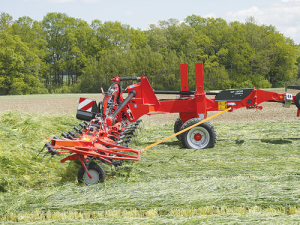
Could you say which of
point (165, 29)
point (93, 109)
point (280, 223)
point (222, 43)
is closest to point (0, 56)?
point (165, 29)

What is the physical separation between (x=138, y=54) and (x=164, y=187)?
54465mm

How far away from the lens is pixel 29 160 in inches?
238

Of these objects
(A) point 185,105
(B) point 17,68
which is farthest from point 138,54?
(A) point 185,105

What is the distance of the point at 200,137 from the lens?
7793 mm

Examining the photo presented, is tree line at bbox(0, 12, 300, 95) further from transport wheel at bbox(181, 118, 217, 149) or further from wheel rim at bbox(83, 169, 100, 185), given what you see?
wheel rim at bbox(83, 169, 100, 185)

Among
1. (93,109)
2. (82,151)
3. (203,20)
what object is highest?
(203,20)

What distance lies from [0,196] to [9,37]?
57.6 metres

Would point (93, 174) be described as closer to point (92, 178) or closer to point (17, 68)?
point (92, 178)

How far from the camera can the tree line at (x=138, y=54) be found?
5394 cm

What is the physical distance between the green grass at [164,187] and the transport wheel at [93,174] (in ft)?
0.46

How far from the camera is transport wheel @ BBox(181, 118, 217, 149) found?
7625 millimetres

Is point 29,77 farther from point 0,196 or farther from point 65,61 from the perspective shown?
point 0,196

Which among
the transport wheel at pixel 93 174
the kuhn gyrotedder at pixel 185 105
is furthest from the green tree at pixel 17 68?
the transport wheel at pixel 93 174

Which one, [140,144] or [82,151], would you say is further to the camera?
[140,144]
